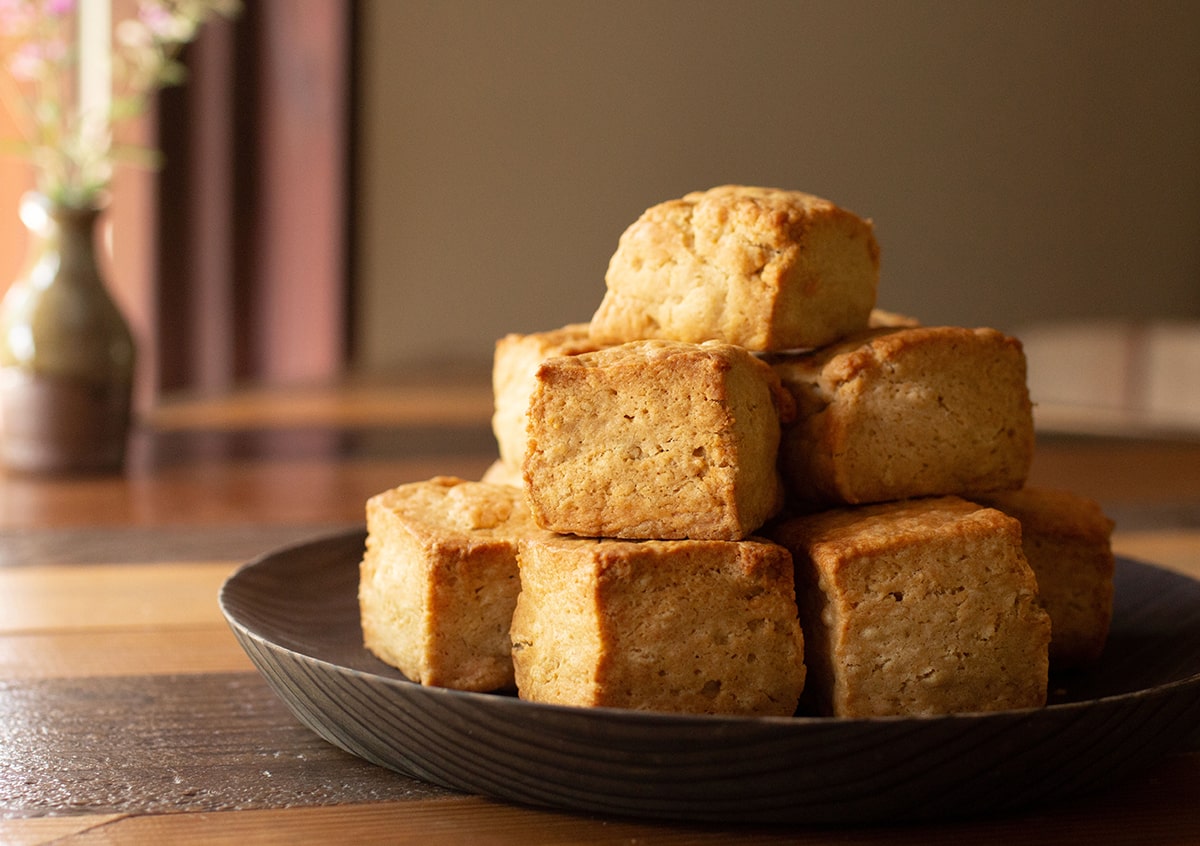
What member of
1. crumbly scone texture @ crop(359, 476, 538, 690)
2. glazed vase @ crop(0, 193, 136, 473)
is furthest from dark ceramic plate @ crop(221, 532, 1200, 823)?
glazed vase @ crop(0, 193, 136, 473)

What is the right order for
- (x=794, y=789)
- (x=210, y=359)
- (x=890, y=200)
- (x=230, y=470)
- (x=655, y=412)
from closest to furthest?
(x=794, y=789)
(x=655, y=412)
(x=230, y=470)
(x=210, y=359)
(x=890, y=200)

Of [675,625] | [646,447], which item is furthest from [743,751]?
[646,447]

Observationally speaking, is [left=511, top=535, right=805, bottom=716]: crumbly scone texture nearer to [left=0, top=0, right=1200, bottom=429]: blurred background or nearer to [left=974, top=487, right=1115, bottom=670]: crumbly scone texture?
[left=974, top=487, right=1115, bottom=670]: crumbly scone texture

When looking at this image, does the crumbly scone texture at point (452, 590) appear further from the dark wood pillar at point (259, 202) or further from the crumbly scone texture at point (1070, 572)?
the dark wood pillar at point (259, 202)

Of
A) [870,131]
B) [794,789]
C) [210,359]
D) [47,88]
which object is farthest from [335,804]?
[870,131]

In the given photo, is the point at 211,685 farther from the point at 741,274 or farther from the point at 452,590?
the point at 741,274

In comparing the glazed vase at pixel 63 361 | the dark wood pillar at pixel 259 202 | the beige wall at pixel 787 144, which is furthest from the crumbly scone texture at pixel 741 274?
the beige wall at pixel 787 144

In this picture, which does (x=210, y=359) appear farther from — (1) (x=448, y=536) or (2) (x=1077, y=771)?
(2) (x=1077, y=771)
